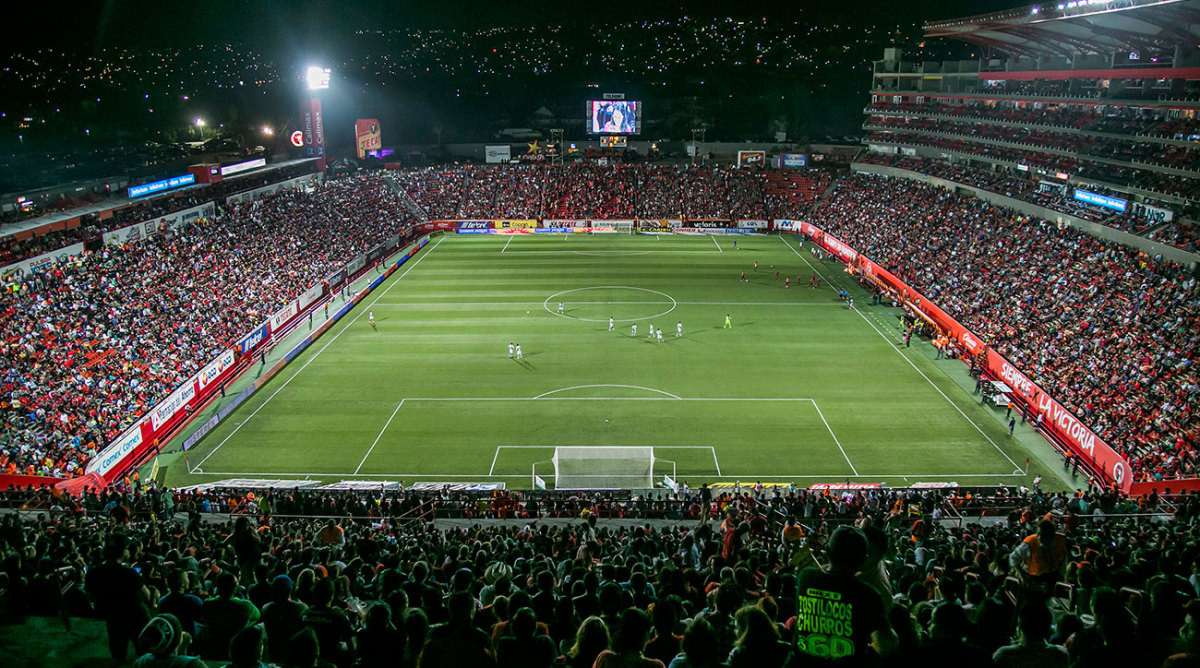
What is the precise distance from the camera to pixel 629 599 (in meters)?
8.17

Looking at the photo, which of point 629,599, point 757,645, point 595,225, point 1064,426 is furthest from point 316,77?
point 757,645

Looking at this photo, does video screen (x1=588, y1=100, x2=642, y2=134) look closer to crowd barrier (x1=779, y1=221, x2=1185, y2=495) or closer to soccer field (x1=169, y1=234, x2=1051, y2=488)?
soccer field (x1=169, y1=234, x2=1051, y2=488)

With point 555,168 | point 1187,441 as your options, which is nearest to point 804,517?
point 1187,441

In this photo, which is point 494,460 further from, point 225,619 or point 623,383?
point 225,619

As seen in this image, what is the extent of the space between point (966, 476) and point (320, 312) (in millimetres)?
37754

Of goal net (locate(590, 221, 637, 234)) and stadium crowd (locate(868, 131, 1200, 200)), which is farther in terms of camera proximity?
goal net (locate(590, 221, 637, 234))

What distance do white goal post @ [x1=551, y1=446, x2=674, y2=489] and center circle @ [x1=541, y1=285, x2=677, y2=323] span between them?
19664 mm

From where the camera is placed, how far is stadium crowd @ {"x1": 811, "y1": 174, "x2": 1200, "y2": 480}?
94.4ft

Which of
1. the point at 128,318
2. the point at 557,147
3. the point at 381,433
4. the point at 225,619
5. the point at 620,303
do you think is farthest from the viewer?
the point at 557,147

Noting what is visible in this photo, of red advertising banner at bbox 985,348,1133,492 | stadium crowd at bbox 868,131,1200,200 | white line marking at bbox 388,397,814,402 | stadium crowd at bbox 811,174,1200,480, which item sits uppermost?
stadium crowd at bbox 868,131,1200,200

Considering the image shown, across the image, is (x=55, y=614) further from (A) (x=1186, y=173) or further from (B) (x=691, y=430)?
(A) (x=1186, y=173)

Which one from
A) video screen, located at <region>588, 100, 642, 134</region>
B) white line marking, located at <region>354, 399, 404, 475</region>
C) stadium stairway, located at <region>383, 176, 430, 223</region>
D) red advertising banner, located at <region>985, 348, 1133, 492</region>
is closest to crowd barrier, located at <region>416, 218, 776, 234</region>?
stadium stairway, located at <region>383, 176, 430, 223</region>

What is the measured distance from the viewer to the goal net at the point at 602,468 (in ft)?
92.6

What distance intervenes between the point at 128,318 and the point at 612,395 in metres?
23.8
